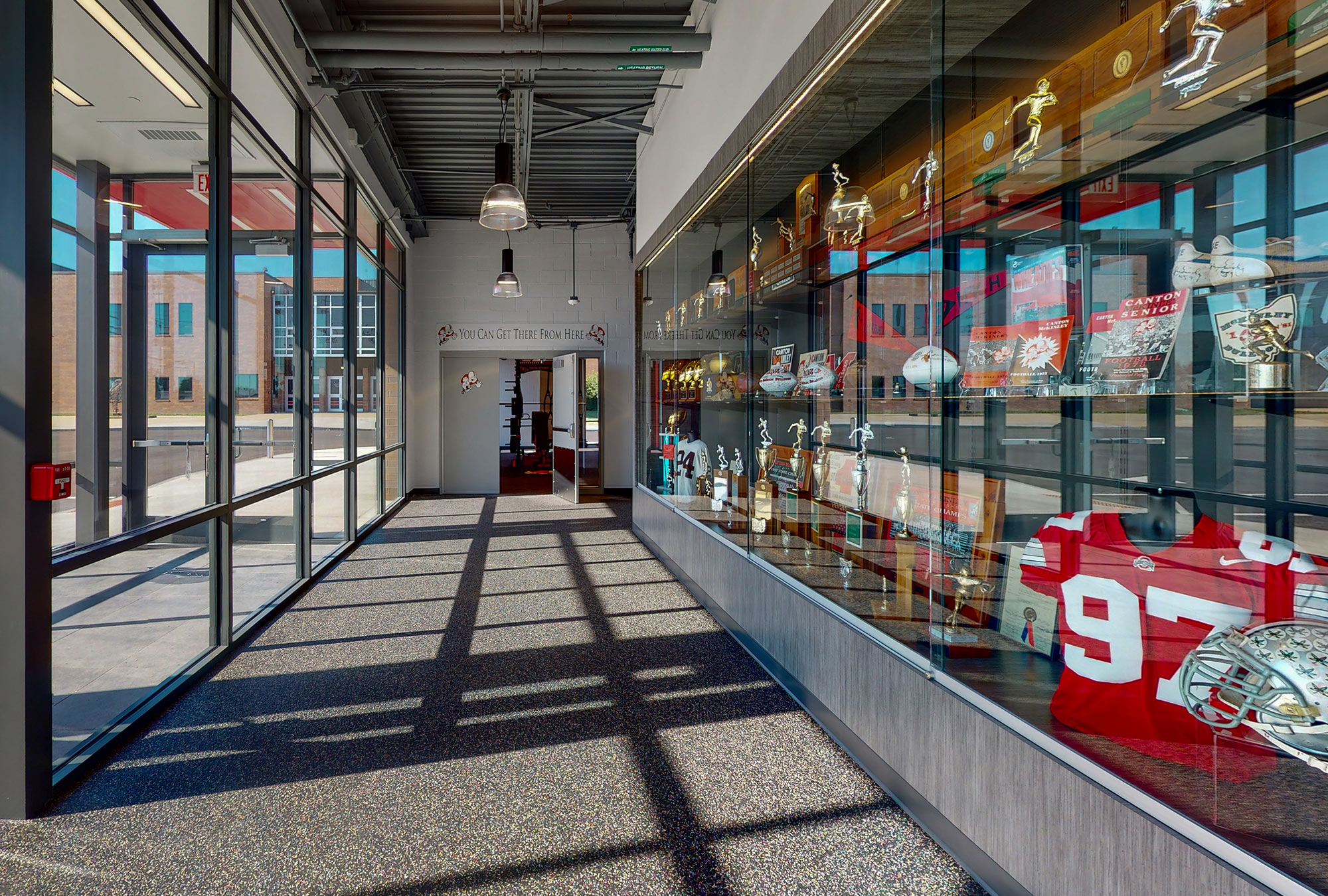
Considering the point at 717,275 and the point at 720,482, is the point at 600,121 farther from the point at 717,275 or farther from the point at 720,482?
the point at 720,482

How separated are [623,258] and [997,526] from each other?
28.2 ft

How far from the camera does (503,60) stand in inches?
193

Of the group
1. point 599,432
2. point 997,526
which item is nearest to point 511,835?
point 997,526

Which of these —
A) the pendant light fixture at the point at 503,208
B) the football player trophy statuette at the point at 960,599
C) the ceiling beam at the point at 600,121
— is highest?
the ceiling beam at the point at 600,121

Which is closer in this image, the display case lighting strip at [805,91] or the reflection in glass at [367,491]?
the display case lighting strip at [805,91]

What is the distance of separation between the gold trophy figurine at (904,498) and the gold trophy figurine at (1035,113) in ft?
3.16

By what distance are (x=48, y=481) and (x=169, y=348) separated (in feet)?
5.10

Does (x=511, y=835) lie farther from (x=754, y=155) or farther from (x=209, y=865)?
(x=754, y=155)

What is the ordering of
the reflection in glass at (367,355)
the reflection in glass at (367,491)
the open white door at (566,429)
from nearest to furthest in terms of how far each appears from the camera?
the reflection in glass at (367,355) < the reflection in glass at (367,491) < the open white door at (566,429)

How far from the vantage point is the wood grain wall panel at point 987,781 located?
140 centimetres

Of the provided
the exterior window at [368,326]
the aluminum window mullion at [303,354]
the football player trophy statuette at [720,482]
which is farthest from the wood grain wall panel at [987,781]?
the exterior window at [368,326]

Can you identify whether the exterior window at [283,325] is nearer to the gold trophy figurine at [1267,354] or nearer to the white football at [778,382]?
the white football at [778,382]

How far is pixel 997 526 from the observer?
2.18 meters

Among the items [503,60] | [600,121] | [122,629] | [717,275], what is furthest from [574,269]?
[122,629]
